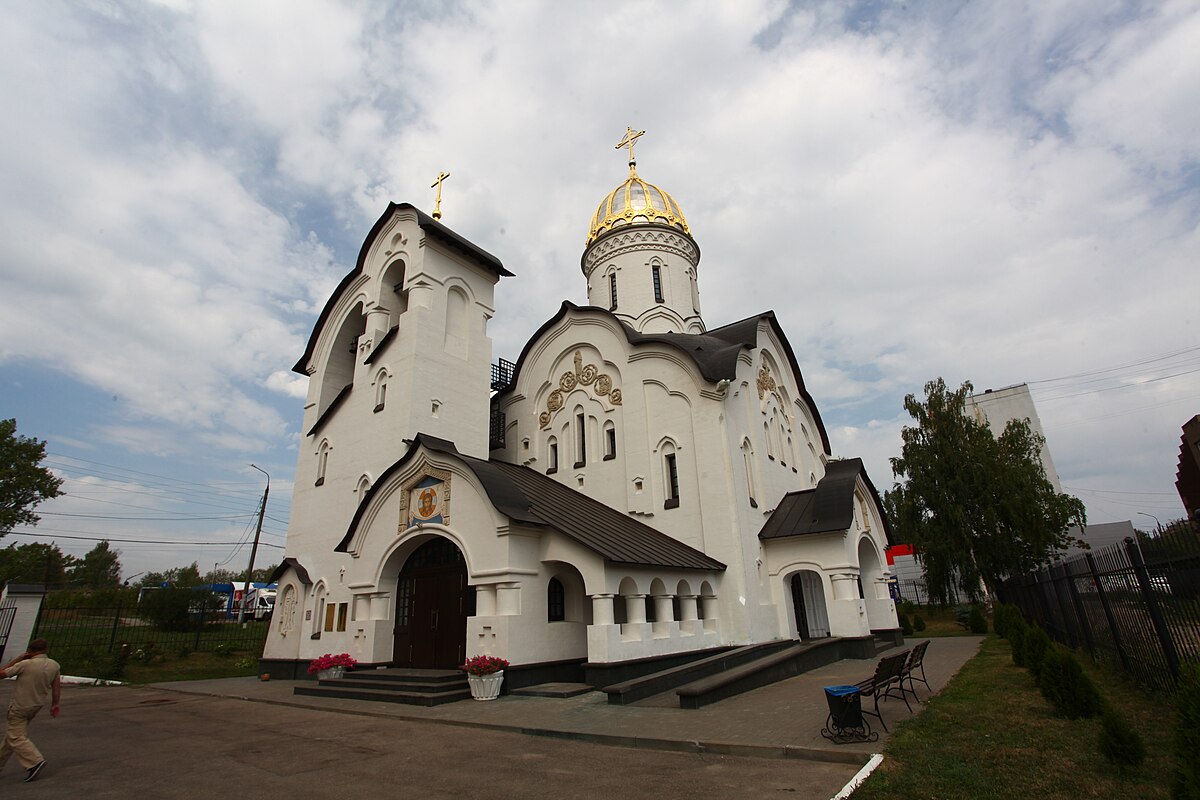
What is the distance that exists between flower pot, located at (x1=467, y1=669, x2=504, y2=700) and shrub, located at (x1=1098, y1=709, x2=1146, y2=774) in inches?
320

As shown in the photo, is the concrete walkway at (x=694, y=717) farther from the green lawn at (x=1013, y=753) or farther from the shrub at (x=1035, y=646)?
the shrub at (x=1035, y=646)

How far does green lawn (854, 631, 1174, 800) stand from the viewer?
455 centimetres

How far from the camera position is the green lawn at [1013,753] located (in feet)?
14.9

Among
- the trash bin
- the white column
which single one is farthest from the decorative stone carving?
the trash bin

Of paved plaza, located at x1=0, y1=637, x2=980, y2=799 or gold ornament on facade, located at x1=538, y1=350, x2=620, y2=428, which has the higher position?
gold ornament on facade, located at x1=538, y1=350, x2=620, y2=428

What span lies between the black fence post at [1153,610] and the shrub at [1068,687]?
76cm

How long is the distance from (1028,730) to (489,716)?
21.4 ft

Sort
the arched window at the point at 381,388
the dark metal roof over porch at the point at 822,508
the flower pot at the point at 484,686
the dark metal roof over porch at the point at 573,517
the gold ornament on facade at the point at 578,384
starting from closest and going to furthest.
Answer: the flower pot at the point at 484,686, the dark metal roof over porch at the point at 573,517, the dark metal roof over porch at the point at 822,508, the arched window at the point at 381,388, the gold ornament on facade at the point at 578,384

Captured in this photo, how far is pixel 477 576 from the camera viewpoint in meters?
11.3

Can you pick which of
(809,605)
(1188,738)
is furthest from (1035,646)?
(809,605)

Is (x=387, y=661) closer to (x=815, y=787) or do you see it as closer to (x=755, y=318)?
(x=815, y=787)

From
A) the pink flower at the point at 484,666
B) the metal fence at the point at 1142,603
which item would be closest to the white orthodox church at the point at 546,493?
the pink flower at the point at 484,666

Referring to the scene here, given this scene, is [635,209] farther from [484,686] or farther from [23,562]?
[23,562]

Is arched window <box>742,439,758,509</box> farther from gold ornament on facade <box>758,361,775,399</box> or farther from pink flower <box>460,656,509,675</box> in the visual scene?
pink flower <box>460,656,509,675</box>
